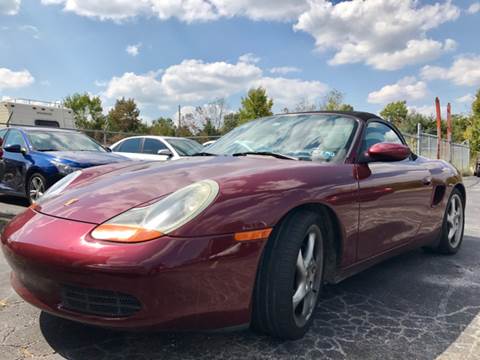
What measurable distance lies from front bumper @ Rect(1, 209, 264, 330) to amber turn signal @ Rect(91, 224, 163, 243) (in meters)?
0.03

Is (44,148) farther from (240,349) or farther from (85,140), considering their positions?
(240,349)

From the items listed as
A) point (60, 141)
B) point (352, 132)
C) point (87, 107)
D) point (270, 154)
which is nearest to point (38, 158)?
point (60, 141)

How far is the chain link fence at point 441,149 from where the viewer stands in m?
16.9

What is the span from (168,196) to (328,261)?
44.9 inches

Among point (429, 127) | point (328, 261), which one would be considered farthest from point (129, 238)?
point (429, 127)

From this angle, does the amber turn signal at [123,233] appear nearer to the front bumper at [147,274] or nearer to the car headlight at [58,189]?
the front bumper at [147,274]

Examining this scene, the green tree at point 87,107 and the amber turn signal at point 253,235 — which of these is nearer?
the amber turn signal at point 253,235

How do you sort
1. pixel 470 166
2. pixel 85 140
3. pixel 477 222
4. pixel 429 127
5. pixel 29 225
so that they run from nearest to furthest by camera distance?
pixel 29 225, pixel 477 222, pixel 85 140, pixel 470 166, pixel 429 127

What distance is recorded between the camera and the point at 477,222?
6.34 meters

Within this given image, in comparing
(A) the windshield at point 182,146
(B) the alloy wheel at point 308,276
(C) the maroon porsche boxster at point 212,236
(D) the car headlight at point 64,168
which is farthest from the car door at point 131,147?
(B) the alloy wheel at point 308,276

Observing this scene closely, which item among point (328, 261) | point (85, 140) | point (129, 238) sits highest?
point (85, 140)

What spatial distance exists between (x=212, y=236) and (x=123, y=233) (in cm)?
38

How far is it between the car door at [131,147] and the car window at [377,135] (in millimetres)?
6563

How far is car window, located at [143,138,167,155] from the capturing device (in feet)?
30.7
